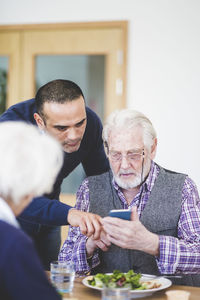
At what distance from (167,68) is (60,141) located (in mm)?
1997

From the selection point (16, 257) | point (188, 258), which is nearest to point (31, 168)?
point (16, 257)

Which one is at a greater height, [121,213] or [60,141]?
[60,141]

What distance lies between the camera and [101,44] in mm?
4078

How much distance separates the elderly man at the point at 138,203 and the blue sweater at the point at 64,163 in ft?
0.58

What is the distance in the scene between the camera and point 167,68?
3.92 m

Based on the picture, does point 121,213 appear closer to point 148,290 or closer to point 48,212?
point 148,290

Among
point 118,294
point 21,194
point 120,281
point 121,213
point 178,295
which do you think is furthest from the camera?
point 121,213

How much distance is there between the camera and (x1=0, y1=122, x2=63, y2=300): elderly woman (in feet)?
3.23

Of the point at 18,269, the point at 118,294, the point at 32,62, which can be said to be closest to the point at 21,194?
the point at 18,269

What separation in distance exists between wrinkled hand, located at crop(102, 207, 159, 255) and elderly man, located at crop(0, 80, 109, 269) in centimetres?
7

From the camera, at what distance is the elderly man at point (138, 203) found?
202 centimetres

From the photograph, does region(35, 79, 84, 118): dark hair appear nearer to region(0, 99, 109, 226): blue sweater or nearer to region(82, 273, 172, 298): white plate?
region(0, 99, 109, 226): blue sweater

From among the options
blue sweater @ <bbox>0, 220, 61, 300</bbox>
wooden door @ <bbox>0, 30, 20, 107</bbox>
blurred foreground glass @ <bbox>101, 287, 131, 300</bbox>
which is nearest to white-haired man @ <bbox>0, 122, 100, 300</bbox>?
blue sweater @ <bbox>0, 220, 61, 300</bbox>

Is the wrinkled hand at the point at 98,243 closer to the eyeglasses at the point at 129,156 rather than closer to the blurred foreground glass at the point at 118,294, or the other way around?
the eyeglasses at the point at 129,156
